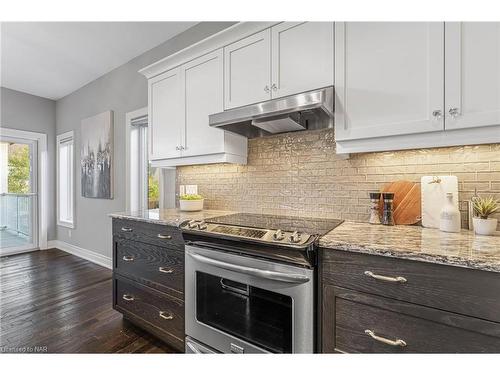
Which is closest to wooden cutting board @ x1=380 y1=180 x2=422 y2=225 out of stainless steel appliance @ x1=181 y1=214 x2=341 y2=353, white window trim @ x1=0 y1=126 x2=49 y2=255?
stainless steel appliance @ x1=181 y1=214 x2=341 y2=353

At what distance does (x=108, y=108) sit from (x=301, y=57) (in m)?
3.16

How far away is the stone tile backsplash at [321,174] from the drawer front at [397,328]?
2.44 ft

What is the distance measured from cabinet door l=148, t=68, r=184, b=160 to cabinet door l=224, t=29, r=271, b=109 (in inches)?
21.9

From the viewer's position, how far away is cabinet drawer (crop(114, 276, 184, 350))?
68.2 inches

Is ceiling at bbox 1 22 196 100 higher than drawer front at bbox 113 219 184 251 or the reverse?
higher

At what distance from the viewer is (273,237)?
1.29 meters

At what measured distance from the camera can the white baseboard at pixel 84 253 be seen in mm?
3695

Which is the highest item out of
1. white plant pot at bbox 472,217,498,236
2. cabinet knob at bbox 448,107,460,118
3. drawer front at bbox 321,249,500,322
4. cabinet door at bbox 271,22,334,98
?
cabinet door at bbox 271,22,334,98

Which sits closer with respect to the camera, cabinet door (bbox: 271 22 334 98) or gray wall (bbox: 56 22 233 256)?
cabinet door (bbox: 271 22 334 98)

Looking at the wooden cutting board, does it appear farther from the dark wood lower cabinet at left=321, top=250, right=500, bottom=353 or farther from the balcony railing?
the balcony railing

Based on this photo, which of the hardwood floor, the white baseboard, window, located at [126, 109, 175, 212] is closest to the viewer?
the hardwood floor

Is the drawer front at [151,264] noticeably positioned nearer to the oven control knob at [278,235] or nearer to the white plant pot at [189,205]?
the white plant pot at [189,205]

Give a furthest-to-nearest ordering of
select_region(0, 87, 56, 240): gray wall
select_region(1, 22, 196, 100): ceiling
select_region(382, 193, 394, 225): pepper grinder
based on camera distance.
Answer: select_region(0, 87, 56, 240): gray wall < select_region(1, 22, 196, 100): ceiling < select_region(382, 193, 394, 225): pepper grinder
